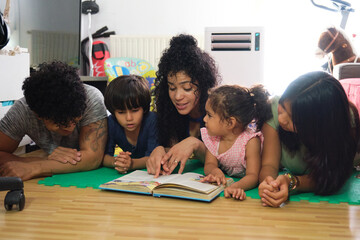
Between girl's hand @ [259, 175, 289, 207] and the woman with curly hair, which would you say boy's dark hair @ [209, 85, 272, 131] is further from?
girl's hand @ [259, 175, 289, 207]

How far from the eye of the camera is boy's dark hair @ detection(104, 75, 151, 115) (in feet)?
6.02

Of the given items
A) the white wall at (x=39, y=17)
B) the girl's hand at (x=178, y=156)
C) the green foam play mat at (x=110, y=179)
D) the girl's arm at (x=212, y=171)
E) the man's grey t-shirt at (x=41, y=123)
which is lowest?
the green foam play mat at (x=110, y=179)

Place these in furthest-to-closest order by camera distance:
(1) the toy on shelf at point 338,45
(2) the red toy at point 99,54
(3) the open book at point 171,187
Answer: (2) the red toy at point 99,54
(1) the toy on shelf at point 338,45
(3) the open book at point 171,187

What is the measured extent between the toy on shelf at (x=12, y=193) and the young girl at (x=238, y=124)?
70 centimetres

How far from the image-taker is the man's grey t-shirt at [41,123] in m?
1.78

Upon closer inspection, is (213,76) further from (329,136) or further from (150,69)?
(150,69)

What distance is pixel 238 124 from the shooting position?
1693 millimetres

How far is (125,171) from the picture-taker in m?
1.83

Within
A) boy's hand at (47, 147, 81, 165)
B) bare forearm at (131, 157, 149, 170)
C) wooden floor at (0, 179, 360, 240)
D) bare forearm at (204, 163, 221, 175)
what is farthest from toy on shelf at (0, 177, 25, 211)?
bare forearm at (204, 163, 221, 175)

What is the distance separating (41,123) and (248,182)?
975 mm

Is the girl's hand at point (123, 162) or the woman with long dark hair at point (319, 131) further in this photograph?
the girl's hand at point (123, 162)

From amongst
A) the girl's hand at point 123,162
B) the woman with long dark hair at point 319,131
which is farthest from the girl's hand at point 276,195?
the girl's hand at point 123,162

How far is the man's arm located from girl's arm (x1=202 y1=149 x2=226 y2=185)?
51 centimetres

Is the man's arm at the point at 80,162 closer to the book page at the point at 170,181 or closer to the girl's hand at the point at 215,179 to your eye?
the book page at the point at 170,181
